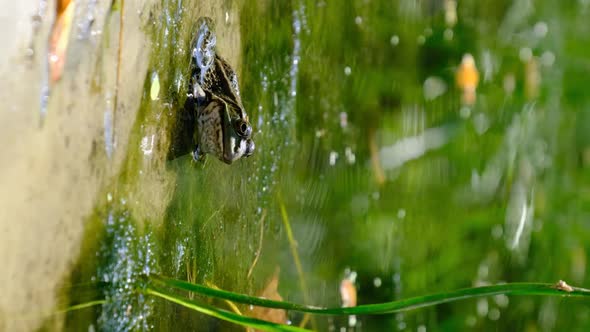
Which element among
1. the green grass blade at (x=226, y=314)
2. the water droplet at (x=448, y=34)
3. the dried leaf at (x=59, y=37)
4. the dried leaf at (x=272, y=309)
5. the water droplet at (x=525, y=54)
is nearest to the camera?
the dried leaf at (x=59, y=37)

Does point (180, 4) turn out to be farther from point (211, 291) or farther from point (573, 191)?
point (573, 191)

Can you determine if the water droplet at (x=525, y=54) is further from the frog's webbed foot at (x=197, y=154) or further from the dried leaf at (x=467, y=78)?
the frog's webbed foot at (x=197, y=154)

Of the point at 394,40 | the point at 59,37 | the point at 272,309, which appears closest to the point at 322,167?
the point at 272,309

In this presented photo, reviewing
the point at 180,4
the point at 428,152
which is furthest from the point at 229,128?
the point at 428,152

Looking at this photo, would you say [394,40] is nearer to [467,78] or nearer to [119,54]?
[467,78]

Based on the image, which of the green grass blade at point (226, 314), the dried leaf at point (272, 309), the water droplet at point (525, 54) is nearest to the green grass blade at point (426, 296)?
the green grass blade at point (226, 314)
